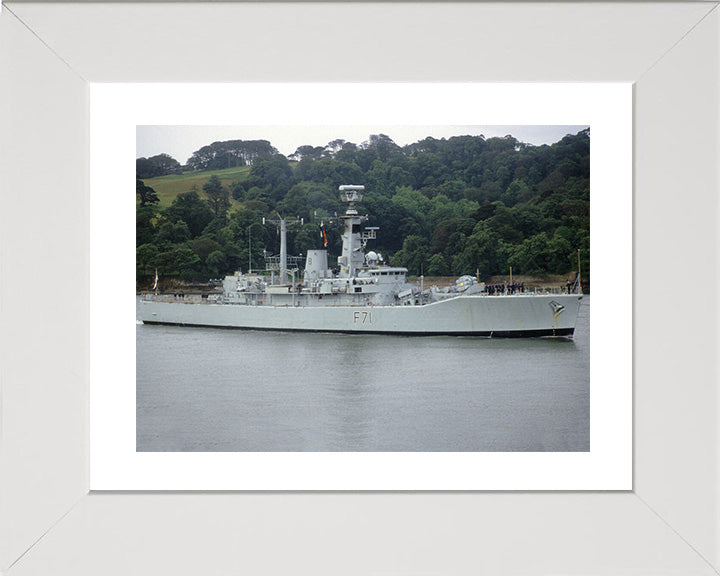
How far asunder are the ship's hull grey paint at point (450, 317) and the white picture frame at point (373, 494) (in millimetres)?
8539

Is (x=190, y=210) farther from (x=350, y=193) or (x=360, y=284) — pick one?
(x=360, y=284)

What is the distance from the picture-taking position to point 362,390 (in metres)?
10.5

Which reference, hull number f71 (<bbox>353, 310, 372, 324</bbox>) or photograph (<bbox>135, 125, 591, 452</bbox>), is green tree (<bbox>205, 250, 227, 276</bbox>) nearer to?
photograph (<bbox>135, 125, 591, 452</bbox>)

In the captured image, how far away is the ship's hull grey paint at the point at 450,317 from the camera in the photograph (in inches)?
419

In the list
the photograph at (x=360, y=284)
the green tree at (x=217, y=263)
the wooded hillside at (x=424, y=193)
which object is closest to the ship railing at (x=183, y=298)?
the photograph at (x=360, y=284)

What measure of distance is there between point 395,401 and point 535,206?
14.2 ft

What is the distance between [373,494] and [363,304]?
908 cm

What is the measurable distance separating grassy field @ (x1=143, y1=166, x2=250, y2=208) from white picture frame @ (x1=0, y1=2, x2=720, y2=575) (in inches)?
436

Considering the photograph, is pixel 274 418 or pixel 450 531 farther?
pixel 274 418

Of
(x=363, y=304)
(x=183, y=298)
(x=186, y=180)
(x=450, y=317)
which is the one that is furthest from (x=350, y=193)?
(x=183, y=298)

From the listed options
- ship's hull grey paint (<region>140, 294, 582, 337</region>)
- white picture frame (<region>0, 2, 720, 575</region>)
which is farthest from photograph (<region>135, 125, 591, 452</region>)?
white picture frame (<region>0, 2, 720, 575</region>)
